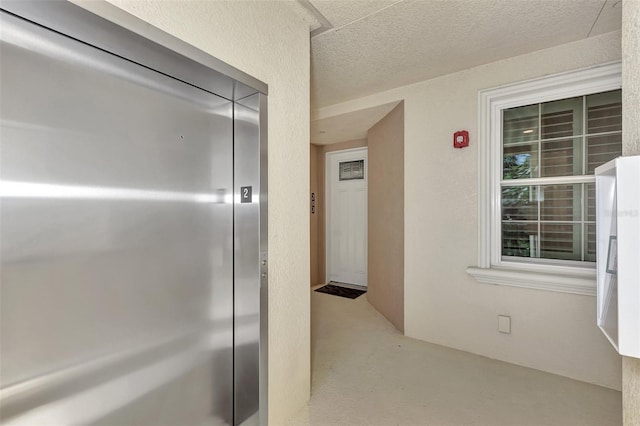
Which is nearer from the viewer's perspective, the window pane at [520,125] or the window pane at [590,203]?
the window pane at [590,203]

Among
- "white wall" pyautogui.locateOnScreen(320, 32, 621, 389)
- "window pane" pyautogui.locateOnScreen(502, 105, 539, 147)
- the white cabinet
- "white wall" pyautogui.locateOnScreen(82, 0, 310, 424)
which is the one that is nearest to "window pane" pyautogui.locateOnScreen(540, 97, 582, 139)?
"window pane" pyautogui.locateOnScreen(502, 105, 539, 147)

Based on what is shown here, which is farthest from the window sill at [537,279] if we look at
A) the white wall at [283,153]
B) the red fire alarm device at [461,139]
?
the white wall at [283,153]

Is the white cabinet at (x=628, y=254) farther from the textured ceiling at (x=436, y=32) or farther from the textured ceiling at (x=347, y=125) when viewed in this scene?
the textured ceiling at (x=347, y=125)

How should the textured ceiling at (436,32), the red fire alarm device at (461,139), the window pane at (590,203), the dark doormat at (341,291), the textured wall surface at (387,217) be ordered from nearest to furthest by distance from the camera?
1. the textured ceiling at (436,32)
2. the window pane at (590,203)
3. the red fire alarm device at (461,139)
4. the textured wall surface at (387,217)
5. the dark doormat at (341,291)

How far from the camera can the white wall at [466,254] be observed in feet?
6.28

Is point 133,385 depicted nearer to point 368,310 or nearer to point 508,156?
point 368,310

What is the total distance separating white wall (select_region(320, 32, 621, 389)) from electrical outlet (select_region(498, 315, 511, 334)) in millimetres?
34

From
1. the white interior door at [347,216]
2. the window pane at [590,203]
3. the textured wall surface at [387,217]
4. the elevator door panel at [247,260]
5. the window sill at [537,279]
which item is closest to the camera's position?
the elevator door panel at [247,260]

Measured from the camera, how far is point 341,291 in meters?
3.94

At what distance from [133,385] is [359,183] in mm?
3431

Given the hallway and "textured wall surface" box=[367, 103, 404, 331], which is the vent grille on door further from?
the hallway

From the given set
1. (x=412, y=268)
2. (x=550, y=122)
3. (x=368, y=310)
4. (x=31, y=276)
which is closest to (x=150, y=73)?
(x=31, y=276)

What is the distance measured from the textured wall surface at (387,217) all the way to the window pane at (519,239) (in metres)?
0.86

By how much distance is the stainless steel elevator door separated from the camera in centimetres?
83
